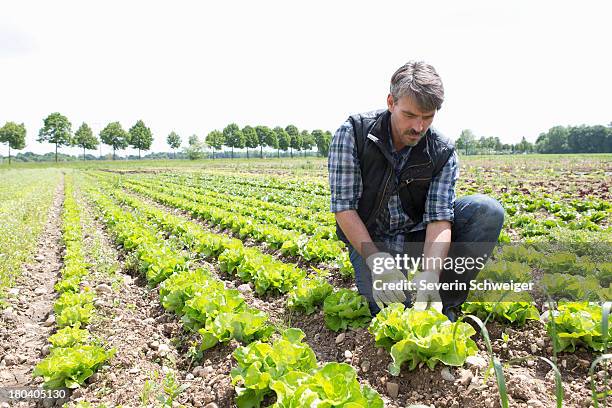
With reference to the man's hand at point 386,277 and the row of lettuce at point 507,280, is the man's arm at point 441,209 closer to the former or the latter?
the man's hand at point 386,277

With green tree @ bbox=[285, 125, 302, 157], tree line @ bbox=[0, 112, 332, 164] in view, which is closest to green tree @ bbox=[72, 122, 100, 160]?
tree line @ bbox=[0, 112, 332, 164]

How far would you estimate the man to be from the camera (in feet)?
11.6

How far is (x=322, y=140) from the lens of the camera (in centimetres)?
10100

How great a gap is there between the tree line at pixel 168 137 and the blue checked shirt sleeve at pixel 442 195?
2805 inches

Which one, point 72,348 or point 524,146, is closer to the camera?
point 72,348

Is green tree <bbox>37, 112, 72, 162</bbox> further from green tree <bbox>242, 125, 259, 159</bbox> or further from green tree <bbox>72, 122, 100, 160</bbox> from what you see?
green tree <bbox>242, 125, 259, 159</bbox>

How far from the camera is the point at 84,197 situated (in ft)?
59.1

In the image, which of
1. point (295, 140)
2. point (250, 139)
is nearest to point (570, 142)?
point (295, 140)

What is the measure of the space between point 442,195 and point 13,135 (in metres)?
85.0

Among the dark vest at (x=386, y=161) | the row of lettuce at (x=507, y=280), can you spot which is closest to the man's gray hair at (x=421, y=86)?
the dark vest at (x=386, y=161)

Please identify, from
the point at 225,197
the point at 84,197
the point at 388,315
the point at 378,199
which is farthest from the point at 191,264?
the point at 84,197

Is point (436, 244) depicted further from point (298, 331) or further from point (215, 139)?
point (215, 139)

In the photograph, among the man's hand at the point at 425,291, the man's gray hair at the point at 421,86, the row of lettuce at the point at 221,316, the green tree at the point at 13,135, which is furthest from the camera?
the green tree at the point at 13,135

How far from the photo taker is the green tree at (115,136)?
8531 cm
